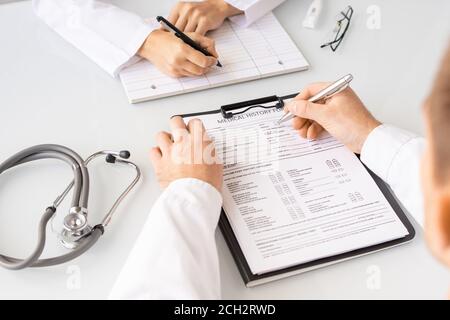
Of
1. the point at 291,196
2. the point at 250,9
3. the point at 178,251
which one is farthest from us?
the point at 250,9

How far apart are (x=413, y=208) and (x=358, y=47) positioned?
51 cm

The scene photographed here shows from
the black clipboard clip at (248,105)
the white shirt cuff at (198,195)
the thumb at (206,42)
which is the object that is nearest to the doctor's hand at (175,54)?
the thumb at (206,42)

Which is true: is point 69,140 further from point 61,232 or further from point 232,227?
point 232,227

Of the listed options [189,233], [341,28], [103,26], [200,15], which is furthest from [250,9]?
[189,233]

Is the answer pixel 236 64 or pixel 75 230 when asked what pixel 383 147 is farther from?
pixel 75 230

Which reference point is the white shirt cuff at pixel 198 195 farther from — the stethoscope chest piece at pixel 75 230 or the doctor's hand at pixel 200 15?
the doctor's hand at pixel 200 15

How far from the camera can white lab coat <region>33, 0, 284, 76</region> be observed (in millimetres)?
1247

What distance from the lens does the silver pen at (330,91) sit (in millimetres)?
1081

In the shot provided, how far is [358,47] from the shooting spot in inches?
52.9

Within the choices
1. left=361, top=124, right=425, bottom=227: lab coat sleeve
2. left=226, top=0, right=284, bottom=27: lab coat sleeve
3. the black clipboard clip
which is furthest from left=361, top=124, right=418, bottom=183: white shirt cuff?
left=226, top=0, right=284, bottom=27: lab coat sleeve

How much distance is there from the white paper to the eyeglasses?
32cm

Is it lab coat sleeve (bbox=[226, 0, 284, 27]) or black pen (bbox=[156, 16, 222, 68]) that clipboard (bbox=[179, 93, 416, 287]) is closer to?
black pen (bbox=[156, 16, 222, 68])

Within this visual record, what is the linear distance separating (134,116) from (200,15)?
32cm

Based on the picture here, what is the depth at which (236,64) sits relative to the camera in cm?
127
